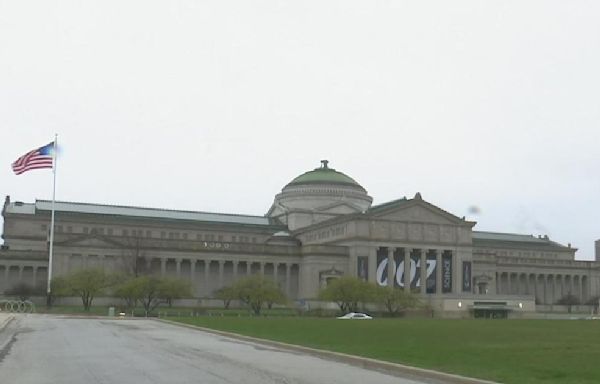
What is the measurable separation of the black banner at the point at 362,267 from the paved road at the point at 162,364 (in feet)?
312

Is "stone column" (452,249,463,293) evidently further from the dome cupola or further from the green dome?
the green dome

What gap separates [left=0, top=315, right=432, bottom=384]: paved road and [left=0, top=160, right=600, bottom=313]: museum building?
88.9m

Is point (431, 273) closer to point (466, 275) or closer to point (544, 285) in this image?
point (466, 275)

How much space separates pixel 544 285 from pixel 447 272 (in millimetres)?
33056

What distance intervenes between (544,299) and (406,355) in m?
141

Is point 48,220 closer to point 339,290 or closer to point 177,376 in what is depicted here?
point 339,290

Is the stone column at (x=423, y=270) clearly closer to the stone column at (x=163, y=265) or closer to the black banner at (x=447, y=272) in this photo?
the black banner at (x=447, y=272)

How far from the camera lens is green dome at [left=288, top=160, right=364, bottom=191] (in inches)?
6216

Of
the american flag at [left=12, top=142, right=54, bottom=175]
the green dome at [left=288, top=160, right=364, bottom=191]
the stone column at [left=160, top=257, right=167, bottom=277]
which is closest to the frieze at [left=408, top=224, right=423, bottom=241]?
the green dome at [left=288, top=160, right=364, bottom=191]

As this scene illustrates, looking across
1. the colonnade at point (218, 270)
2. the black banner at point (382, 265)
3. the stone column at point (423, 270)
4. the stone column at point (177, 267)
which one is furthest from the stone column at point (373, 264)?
the stone column at point (177, 267)

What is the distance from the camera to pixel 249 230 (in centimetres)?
15075

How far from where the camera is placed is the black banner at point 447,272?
138m

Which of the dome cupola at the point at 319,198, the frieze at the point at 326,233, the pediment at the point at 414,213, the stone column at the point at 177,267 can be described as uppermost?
the dome cupola at the point at 319,198

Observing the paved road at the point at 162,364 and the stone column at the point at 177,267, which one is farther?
the stone column at the point at 177,267
